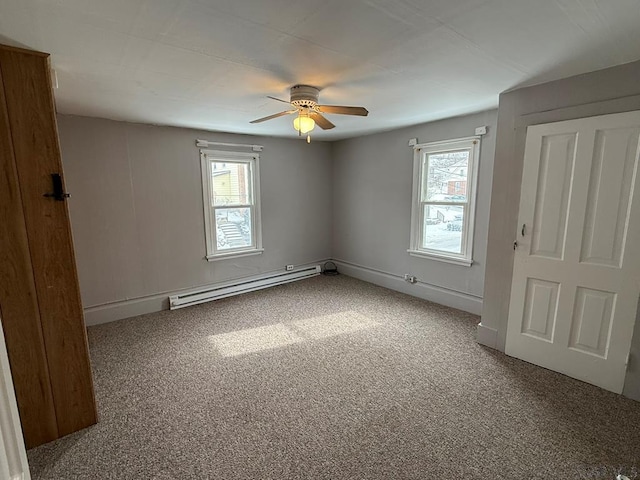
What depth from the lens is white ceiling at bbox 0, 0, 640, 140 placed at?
4.65 ft

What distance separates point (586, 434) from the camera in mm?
1896

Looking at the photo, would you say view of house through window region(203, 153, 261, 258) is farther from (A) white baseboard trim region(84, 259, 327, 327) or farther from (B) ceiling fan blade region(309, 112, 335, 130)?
(B) ceiling fan blade region(309, 112, 335, 130)

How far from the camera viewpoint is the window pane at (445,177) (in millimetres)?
3699

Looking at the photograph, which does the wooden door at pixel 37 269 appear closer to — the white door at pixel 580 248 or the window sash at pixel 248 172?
the window sash at pixel 248 172

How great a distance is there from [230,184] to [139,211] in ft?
4.08

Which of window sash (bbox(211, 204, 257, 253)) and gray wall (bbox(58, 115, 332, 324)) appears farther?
window sash (bbox(211, 204, 257, 253))

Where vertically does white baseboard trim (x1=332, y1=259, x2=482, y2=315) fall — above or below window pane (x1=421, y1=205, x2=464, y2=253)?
below

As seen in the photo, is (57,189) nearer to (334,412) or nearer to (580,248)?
(334,412)

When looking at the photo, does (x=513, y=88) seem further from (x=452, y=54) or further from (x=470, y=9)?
(x=470, y=9)

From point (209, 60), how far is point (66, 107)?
2025mm

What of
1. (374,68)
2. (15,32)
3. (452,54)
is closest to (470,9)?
(452,54)

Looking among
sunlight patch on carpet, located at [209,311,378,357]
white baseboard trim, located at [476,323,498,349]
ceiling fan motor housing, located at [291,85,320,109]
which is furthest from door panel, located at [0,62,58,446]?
white baseboard trim, located at [476,323,498,349]

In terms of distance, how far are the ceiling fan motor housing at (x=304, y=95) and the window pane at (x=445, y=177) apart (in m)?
2.13

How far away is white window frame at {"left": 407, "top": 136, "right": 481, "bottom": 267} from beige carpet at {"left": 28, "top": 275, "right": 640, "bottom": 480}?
93 cm
